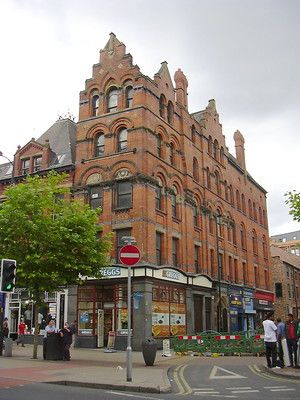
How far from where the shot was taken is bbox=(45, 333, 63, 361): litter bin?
20.1 m

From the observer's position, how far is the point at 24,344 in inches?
1199

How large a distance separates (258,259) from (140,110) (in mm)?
25572

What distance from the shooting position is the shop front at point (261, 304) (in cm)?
4633

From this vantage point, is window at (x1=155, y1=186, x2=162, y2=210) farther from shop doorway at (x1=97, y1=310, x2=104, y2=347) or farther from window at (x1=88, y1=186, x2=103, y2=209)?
shop doorway at (x1=97, y1=310, x2=104, y2=347)

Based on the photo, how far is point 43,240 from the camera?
2058 centimetres

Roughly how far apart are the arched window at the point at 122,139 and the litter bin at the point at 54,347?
14361 mm

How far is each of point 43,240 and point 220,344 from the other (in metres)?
10.8

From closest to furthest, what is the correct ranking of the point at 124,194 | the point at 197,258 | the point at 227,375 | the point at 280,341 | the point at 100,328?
the point at 227,375 < the point at 280,341 < the point at 100,328 < the point at 124,194 < the point at 197,258

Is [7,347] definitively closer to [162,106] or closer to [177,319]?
[177,319]

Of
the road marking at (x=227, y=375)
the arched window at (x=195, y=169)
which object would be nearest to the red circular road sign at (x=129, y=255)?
the road marking at (x=227, y=375)

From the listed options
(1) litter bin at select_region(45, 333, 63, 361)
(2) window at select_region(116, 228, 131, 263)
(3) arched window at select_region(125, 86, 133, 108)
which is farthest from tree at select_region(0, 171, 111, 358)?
(3) arched window at select_region(125, 86, 133, 108)

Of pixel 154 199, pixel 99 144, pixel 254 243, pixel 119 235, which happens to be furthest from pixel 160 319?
pixel 254 243

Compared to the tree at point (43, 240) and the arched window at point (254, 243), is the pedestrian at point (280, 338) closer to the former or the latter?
the tree at point (43, 240)

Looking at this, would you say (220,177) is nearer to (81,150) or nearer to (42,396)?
(81,150)
